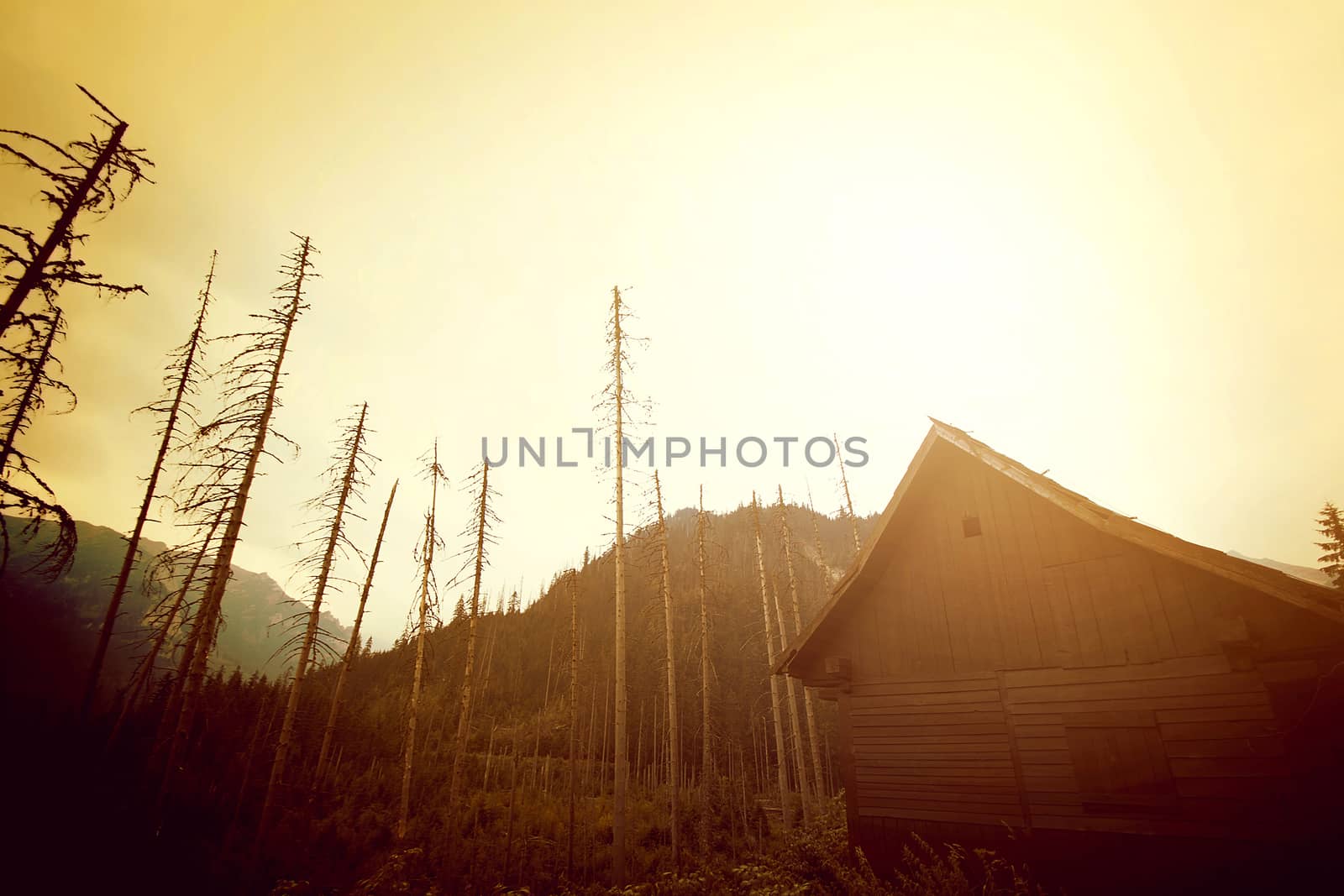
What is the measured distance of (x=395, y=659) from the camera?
5416cm

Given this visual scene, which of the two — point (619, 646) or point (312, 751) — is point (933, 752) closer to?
point (619, 646)

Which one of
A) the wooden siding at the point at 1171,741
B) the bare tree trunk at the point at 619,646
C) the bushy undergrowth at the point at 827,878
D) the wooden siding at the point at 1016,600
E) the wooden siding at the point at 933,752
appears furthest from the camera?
the bare tree trunk at the point at 619,646

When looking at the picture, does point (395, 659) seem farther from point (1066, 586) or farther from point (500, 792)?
point (1066, 586)

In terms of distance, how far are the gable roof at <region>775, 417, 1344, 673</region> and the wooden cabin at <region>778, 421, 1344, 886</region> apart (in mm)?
32

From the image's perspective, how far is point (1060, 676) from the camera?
861 centimetres

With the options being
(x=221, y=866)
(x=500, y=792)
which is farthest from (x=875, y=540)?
(x=500, y=792)

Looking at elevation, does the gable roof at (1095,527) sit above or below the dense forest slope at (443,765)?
above

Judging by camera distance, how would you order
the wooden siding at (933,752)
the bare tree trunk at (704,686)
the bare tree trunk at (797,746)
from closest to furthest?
the wooden siding at (933,752), the bare tree trunk at (797,746), the bare tree trunk at (704,686)

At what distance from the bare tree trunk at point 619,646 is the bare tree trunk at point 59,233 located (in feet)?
46.5

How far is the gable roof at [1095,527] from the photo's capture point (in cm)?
680

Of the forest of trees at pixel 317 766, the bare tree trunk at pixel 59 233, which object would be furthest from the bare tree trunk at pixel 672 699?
the bare tree trunk at pixel 59 233

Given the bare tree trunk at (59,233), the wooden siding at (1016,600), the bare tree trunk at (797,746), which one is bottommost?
the bare tree trunk at (797,746)

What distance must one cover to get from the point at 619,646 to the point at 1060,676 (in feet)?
41.7

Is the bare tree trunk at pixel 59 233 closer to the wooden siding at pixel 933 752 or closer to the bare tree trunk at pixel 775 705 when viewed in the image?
the wooden siding at pixel 933 752
